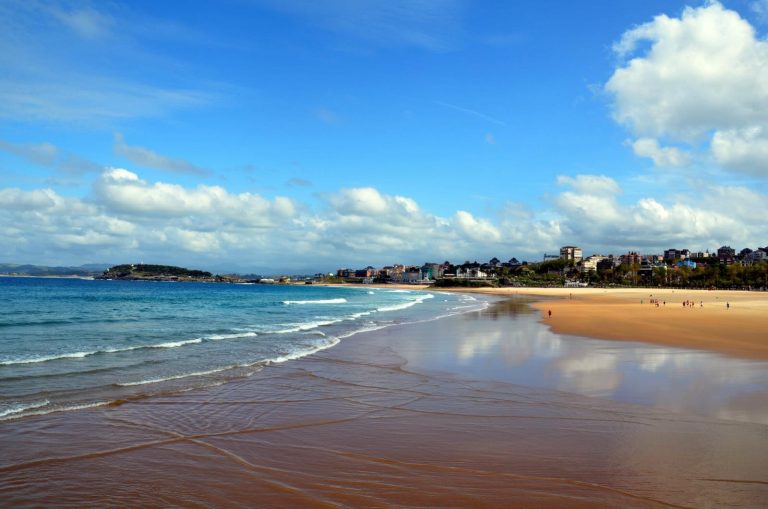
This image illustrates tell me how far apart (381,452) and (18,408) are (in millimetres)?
6804

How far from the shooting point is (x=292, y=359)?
16.1 meters

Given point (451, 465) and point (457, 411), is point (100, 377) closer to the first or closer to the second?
point (457, 411)

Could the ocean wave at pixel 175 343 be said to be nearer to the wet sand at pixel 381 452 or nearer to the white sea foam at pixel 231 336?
the white sea foam at pixel 231 336

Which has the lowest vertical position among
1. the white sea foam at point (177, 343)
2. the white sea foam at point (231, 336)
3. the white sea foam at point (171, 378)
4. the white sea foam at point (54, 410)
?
the white sea foam at point (231, 336)

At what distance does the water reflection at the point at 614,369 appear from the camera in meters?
Result: 10.3

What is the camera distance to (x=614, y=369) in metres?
13.9

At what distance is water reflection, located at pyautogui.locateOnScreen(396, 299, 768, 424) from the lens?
33.8ft

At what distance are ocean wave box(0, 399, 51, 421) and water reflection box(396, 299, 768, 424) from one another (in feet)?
28.9

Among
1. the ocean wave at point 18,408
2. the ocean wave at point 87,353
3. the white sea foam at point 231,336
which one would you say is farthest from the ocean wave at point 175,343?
the ocean wave at point 18,408

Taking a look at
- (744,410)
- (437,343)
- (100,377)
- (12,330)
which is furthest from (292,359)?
(12,330)

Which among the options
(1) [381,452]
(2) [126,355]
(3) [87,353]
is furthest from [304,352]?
(1) [381,452]

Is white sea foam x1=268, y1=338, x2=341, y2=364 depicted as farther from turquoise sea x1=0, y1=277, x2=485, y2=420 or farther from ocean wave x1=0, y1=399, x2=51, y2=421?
ocean wave x1=0, y1=399, x2=51, y2=421

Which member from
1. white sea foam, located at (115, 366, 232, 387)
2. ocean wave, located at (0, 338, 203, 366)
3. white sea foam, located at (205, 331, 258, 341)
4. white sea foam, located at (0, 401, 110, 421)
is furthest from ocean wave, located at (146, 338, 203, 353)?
white sea foam, located at (0, 401, 110, 421)

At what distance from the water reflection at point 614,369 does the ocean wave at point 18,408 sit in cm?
882
